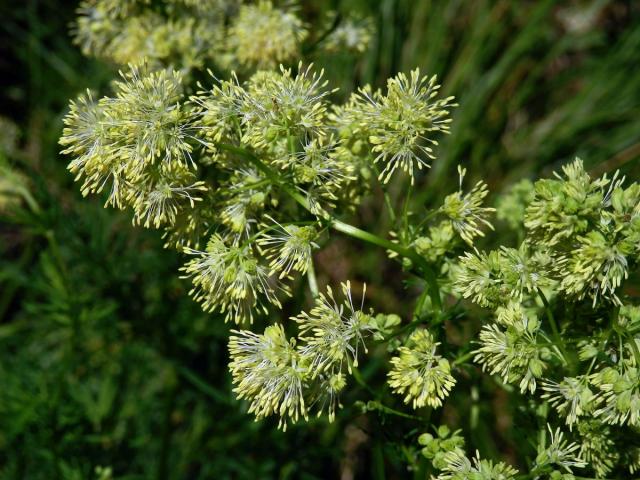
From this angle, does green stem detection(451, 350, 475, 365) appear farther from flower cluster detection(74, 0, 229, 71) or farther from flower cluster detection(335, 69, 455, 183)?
flower cluster detection(74, 0, 229, 71)

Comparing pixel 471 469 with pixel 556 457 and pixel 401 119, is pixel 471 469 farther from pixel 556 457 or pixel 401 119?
pixel 401 119

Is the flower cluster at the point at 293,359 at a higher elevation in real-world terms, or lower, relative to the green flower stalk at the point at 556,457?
higher

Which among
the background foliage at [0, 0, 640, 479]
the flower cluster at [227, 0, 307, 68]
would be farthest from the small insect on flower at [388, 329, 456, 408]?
the flower cluster at [227, 0, 307, 68]

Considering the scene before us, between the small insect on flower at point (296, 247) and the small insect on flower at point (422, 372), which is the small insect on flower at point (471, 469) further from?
the small insect on flower at point (296, 247)

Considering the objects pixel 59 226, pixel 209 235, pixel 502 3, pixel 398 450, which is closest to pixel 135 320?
pixel 59 226

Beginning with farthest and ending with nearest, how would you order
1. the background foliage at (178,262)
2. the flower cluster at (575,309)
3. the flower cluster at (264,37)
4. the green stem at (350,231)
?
the background foliage at (178,262) → the flower cluster at (264,37) → the green stem at (350,231) → the flower cluster at (575,309)

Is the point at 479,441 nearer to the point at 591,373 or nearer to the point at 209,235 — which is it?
the point at 591,373

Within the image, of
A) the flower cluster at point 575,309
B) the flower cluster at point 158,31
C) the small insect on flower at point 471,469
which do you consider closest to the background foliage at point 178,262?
the small insect on flower at point 471,469
